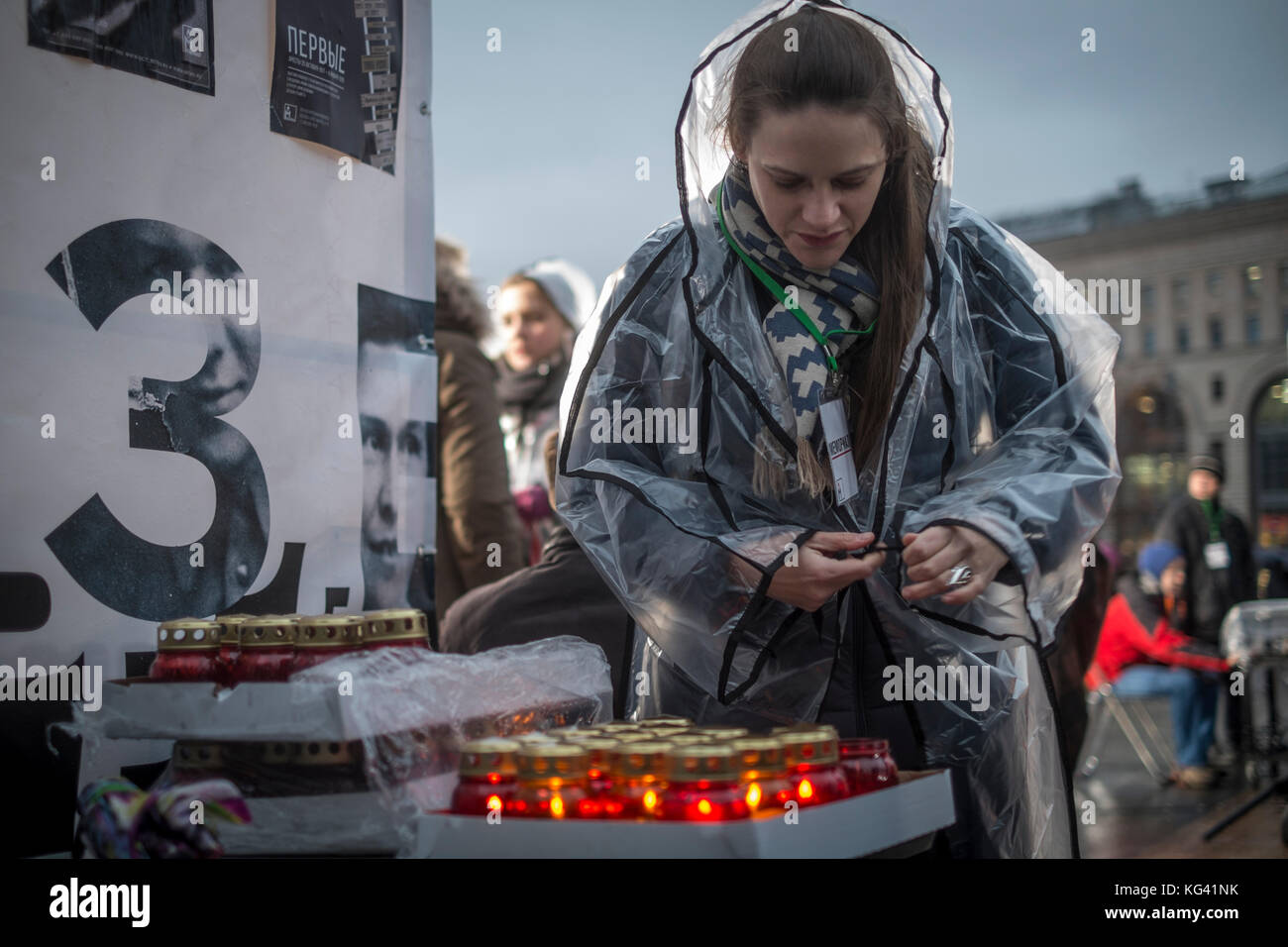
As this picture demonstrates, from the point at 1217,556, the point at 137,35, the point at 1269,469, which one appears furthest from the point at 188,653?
the point at 1269,469

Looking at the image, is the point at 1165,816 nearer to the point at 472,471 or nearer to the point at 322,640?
the point at 472,471

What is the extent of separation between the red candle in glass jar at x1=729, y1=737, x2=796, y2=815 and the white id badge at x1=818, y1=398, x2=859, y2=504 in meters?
0.53

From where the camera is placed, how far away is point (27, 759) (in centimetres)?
155

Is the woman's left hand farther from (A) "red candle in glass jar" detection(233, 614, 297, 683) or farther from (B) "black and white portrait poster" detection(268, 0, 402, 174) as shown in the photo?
(B) "black and white portrait poster" detection(268, 0, 402, 174)

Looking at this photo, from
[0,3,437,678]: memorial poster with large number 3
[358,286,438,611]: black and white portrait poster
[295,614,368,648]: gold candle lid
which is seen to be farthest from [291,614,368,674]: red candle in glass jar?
[358,286,438,611]: black and white portrait poster

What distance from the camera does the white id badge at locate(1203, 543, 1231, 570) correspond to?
674cm

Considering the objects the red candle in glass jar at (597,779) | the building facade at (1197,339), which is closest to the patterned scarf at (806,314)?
the building facade at (1197,339)

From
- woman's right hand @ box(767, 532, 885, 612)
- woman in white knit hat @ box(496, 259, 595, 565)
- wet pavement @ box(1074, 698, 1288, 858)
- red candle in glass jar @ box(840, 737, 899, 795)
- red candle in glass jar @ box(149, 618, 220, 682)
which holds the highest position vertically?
woman in white knit hat @ box(496, 259, 595, 565)

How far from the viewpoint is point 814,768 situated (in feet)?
3.37

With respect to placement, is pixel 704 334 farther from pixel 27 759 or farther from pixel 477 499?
pixel 477 499

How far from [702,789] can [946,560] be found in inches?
15.1

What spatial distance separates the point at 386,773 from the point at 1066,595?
794 mm

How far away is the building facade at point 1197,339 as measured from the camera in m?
7.25
